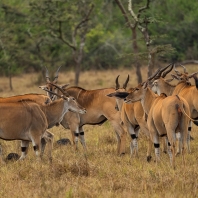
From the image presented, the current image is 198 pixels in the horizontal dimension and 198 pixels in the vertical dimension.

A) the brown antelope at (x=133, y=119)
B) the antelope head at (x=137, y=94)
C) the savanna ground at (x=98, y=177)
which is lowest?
the savanna ground at (x=98, y=177)

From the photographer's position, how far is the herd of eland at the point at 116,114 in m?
6.82

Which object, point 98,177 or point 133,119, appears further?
point 133,119

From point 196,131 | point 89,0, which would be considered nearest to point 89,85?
point 89,0

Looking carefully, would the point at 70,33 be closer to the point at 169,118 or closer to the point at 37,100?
the point at 37,100

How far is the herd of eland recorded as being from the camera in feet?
22.4

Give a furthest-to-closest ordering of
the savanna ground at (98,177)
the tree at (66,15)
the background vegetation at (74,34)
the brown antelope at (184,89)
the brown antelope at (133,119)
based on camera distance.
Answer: the background vegetation at (74,34)
the tree at (66,15)
the brown antelope at (184,89)
the brown antelope at (133,119)
the savanna ground at (98,177)

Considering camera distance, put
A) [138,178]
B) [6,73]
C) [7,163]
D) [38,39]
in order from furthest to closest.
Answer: [6,73], [38,39], [7,163], [138,178]

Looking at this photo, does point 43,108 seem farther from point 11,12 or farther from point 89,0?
point 11,12

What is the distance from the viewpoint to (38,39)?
2431 centimetres

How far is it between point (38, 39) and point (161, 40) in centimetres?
717

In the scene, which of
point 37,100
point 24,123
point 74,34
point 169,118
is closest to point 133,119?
point 37,100

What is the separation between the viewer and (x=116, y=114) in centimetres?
878

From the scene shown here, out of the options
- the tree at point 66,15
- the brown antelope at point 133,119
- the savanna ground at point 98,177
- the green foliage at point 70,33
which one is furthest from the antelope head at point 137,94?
the tree at point 66,15

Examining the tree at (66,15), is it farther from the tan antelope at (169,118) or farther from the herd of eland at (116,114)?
the tan antelope at (169,118)
